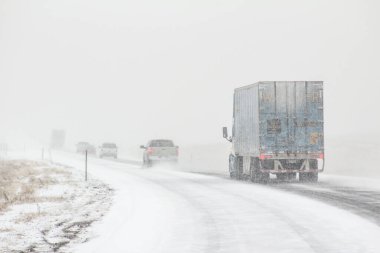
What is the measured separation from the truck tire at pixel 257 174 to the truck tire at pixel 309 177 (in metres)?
1.50

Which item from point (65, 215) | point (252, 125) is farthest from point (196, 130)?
point (65, 215)

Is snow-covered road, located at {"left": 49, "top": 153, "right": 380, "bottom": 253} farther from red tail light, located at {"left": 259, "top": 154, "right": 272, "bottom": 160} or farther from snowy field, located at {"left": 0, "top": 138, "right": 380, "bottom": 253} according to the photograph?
red tail light, located at {"left": 259, "top": 154, "right": 272, "bottom": 160}

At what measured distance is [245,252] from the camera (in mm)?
9445

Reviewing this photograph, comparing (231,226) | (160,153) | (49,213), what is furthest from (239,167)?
(231,226)

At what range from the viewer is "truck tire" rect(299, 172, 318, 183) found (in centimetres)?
2568

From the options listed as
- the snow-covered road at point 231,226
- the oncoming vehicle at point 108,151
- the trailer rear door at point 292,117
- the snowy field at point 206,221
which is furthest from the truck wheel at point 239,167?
the oncoming vehicle at point 108,151

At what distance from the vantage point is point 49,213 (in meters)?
15.4

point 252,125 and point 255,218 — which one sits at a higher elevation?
point 252,125

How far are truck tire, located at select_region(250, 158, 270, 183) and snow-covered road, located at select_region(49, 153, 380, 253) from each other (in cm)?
A: 669

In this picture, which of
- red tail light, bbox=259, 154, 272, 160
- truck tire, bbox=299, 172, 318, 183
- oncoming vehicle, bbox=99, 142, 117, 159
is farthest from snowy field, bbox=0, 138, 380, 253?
oncoming vehicle, bbox=99, 142, 117, 159

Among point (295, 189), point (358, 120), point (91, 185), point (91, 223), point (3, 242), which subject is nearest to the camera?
point (3, 242)

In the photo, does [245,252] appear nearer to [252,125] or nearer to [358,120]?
[252,125]

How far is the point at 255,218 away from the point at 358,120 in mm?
149276

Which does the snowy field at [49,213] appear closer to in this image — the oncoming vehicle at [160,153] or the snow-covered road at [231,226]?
the snow-covered road at [231,226]
